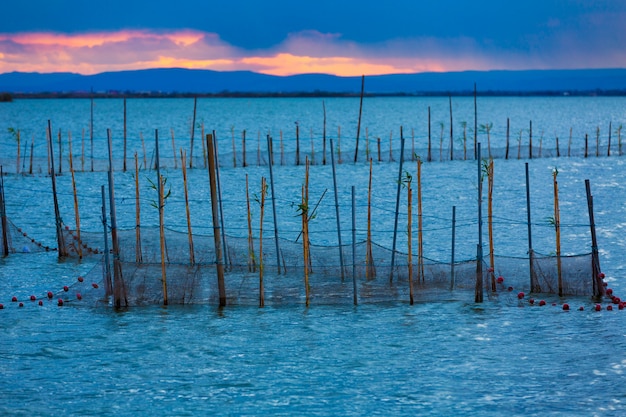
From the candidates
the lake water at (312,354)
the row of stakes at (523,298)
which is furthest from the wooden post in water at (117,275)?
the row of stakes at (523,298)

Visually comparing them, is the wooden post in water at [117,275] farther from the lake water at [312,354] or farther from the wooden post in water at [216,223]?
the wooden post in water at [216,223]

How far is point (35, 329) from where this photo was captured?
35.4ft

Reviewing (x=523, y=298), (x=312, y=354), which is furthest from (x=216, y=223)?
(x=523, y=298)

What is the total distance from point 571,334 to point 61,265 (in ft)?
27.9

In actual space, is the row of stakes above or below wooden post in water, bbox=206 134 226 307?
below

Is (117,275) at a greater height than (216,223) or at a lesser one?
lesser

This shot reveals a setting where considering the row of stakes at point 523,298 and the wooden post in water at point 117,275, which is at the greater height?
the wooden post in water at point 117,275

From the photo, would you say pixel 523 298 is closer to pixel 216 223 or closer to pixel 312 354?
pixel 312 354

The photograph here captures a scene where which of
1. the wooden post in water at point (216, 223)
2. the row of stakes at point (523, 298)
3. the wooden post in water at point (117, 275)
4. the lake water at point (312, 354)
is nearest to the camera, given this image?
the lake water at point (312, 354)

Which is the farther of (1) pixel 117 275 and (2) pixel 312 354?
(1) pixel 117 275

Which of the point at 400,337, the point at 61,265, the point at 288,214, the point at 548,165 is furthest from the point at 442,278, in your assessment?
the point at 548,165

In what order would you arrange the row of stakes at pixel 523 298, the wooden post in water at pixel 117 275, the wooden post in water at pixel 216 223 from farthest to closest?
the row of stakes at pixel 523 298 < the wooden post in water at pixel 117 275 < the wooden post in water at pixel 216 223

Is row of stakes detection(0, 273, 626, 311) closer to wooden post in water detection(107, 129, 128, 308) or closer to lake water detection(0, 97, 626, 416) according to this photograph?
lake water detection(0, 97, 626, 416)

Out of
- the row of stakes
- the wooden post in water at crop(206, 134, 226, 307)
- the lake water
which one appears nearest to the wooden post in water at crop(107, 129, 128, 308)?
the lake water
